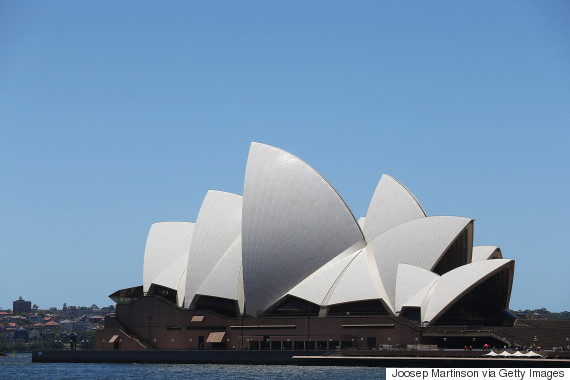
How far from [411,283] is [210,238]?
18.4 metres

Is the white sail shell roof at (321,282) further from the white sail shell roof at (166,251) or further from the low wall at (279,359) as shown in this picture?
the white sail shell roof at (166,251)

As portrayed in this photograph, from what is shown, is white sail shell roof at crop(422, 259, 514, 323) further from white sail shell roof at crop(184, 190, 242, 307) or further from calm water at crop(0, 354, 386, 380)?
white sail shell roof at crop(184, 190, 242, 307)

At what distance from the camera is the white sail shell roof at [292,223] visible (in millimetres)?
74062

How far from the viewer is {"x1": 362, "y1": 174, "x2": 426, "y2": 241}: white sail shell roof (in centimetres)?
7688

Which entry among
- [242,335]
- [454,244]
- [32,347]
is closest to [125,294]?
[242,335]

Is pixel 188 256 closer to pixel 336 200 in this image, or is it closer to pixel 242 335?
pixel 242 335

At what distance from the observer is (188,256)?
81438mm

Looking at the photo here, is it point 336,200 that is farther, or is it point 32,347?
point 32,347

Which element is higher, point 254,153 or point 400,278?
point 254,153

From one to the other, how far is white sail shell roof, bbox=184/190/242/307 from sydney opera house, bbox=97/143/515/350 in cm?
9

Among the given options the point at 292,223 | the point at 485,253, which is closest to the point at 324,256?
the point at 292,223

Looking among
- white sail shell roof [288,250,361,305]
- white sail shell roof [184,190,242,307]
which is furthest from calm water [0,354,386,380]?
white sail shell roof [184,190,242,307]

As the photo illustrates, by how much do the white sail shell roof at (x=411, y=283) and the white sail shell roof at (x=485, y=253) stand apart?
35.4ft

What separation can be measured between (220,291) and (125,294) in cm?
1286
